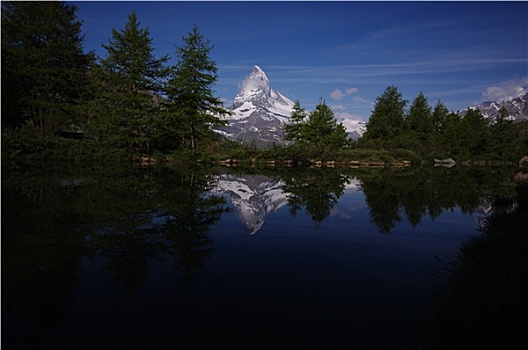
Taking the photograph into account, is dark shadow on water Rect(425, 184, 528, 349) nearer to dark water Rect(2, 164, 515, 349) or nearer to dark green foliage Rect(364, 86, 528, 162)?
dark water Rect(2, 164, 515, 349)

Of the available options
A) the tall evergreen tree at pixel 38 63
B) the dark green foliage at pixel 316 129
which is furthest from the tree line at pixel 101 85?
the dark green foliage at pixel 316 129

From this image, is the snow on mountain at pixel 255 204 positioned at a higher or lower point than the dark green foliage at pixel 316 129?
lower

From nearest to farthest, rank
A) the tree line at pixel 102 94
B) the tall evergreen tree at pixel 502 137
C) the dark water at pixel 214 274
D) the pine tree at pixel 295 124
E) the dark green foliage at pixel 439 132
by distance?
the dark water at pixel 214 274 → the tree line at pixel 102 94 → the pine tree at pixel 295 124 → the dark green foliage at pixel 439 132 → the tall evergreen tree at pixel 502 137

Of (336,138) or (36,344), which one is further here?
(336,138)

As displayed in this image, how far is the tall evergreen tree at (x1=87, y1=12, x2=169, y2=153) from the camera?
95.1 feet

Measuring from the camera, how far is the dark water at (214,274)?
2770 millimetres

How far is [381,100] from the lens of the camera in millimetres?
60188

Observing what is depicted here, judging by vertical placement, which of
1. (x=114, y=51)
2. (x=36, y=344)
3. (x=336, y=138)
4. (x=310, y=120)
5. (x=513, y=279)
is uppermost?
(x=114, y=51)

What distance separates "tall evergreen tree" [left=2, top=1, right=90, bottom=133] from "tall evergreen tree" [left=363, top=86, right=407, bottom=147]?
1837 inches

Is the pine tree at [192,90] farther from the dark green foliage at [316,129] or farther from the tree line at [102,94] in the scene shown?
the dark green foliage at [316,129]

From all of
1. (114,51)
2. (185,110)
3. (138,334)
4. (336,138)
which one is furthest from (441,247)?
(336,138)

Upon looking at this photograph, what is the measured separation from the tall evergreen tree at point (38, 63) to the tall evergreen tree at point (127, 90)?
3.88 m

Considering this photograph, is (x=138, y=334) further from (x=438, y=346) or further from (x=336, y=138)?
(x=336, y=138)

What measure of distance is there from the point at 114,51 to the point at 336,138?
99.2ft
